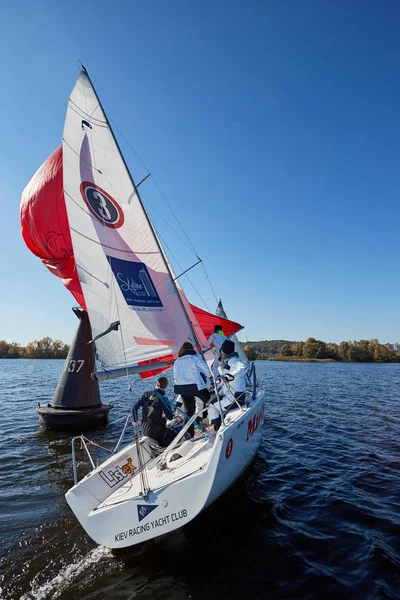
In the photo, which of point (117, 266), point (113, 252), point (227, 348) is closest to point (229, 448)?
point (227, 348)

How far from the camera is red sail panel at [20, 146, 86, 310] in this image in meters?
8.89

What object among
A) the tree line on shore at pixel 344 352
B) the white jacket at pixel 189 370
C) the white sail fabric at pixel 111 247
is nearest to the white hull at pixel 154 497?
the white jacket at pixel 189 370

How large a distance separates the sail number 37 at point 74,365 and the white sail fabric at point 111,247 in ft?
17.4

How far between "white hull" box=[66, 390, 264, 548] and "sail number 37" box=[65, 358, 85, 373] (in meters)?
6.63

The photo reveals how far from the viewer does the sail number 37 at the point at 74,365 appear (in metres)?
11.7

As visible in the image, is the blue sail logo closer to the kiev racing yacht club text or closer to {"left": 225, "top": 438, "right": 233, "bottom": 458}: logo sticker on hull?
the kiev racing yacht club text

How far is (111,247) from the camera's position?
7.25m

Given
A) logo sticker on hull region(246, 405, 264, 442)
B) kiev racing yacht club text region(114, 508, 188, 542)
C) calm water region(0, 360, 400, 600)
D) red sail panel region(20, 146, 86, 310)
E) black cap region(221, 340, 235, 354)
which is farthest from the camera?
red sail panel region(20, 146, 86, 310)

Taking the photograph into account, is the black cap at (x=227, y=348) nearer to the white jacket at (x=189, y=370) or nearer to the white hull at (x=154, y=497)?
the white jacket at (x=189, y=370)

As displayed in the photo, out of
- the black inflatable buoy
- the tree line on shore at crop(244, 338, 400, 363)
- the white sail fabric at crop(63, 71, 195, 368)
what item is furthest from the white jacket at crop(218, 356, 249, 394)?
the tree line on shore at crop(244, 338, 400, 363)

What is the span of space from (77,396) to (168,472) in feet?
24.9

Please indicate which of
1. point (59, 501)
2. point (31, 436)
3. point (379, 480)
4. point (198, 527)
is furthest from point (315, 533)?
point (31, 436)

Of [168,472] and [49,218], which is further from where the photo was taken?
[49,218]

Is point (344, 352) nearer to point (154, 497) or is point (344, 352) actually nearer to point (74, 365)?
point (74, 365)
